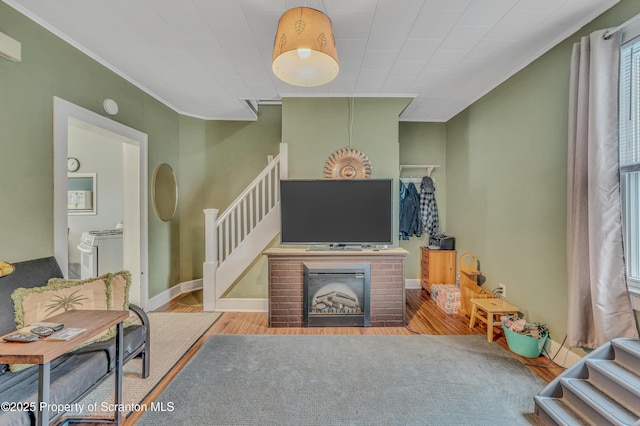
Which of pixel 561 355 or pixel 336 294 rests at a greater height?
pixel 336 294

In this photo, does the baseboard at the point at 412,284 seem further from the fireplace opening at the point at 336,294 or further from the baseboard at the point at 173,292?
the baseboard at the point at 173,292

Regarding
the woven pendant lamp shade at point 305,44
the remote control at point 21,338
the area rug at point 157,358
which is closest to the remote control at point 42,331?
the remote control at point 21,338

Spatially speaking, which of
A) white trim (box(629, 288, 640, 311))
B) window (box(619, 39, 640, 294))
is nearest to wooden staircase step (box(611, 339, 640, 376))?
white trim (box(629, 288, 640, 311))

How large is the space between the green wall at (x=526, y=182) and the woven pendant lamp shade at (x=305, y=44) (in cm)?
207

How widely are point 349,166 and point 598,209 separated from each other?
222 centimetres

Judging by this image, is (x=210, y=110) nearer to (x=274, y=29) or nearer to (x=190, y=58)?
(x=190, y=58)

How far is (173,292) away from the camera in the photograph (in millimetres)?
4035

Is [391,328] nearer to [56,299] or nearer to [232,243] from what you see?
[232,243]

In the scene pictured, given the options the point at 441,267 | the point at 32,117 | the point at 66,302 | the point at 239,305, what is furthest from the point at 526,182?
the point at 32,117

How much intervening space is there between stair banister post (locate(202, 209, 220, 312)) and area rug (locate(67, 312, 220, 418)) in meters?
0.15

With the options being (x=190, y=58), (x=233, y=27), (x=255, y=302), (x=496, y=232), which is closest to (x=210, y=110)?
(x=190, y=58)

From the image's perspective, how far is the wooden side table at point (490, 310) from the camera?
264cm

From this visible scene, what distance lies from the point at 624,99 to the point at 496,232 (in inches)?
65.4

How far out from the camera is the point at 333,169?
10.9ft
